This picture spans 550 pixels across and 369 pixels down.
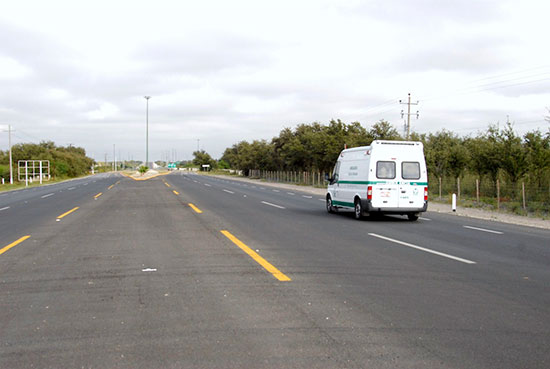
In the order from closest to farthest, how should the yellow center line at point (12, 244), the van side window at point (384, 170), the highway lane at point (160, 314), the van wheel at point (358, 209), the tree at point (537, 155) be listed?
1. the highway lane at point (160, 314)
2. the yellow center line at point (12, 244)
3. the van side window at point (384, 170)
4. the van wheel at point (358, 209)
5. the tree at point (537, 155)

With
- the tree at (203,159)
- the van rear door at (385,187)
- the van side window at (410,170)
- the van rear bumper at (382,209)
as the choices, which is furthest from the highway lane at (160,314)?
the tree at (203,159)

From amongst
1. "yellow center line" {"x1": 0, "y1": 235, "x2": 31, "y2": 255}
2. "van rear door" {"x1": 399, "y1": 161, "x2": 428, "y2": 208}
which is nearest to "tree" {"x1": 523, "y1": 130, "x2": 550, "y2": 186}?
"van rear door" {"x1": 399, "y1": 161, "x2": 428, "y2": 208}

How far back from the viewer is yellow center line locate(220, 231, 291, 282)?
7554 millimetres

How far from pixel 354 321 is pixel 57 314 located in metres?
3.31

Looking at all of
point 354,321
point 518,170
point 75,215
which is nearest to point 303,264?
point 354,321

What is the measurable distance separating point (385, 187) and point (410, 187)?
0.87 meters

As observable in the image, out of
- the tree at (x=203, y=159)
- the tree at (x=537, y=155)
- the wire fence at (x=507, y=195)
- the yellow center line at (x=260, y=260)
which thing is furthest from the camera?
the tree at (x=203, y=159)

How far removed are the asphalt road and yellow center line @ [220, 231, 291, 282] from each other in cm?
2

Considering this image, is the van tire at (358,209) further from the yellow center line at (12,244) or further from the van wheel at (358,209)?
the yellow center line at (12,244)

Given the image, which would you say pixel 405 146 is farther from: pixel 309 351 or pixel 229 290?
pixel 309 351

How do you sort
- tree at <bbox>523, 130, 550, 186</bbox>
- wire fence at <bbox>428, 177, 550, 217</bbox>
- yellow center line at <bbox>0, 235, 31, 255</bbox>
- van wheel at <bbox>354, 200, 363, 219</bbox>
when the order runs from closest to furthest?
yellow center line at <bbox>0, 235, 31, 255</bbox> < van wheel at <bbox>354, 200, 363, 219</bbox> < wire fence at <bbox>428, 177, 550, 217</bbox> < tree at <bbox>523, 130, 550, 186</bbox>

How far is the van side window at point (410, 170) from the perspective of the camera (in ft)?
54.0

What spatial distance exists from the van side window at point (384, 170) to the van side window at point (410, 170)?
0.38 meters

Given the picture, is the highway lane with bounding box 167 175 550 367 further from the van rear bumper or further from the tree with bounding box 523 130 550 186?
the tree with bounding box 523 130 550 186
